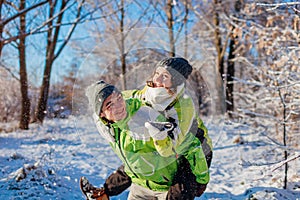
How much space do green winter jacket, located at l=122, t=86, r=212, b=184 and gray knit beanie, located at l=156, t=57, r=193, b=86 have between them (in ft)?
0.19

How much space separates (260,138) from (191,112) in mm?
5267

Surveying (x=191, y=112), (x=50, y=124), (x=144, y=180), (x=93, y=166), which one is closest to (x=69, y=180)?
(x=93, y=166)

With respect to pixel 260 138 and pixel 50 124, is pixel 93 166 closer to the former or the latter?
pixel 50 124

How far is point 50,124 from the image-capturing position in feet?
22.6

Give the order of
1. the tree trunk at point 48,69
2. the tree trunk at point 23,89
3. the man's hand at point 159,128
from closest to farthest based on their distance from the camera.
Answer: the man's hand at point 159,128
the tree trunk at point 23,89
the tree trunk at point 48,69

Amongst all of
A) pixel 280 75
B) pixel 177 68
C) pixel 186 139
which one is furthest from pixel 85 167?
pixel 177 68

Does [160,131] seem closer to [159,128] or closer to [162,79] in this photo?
[159,128]

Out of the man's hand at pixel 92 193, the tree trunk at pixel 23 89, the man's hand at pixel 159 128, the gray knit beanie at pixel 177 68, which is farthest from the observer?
the tree trunk at pixel 23 89

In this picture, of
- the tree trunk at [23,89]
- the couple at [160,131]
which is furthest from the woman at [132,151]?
the tree trunk at [23,89]

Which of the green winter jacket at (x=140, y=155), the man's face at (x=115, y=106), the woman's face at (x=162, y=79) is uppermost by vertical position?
the woman's face at (x=162, y=79)

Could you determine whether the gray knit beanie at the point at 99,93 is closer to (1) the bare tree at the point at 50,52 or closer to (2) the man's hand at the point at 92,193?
(2) the man's hand at the point at 92,193

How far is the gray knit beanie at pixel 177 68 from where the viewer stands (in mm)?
1303

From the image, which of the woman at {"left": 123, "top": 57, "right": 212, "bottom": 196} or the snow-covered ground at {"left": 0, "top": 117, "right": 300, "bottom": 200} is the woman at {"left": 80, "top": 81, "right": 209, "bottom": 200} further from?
the snow-covered ground at {"left": 0, "top": 117, "right": 300, "bottom": 200}

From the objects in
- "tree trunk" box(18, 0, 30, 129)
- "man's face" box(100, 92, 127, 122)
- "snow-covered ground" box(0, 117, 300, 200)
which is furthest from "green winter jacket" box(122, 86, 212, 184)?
"tree trunk" box(18, 0, 30, 129)
